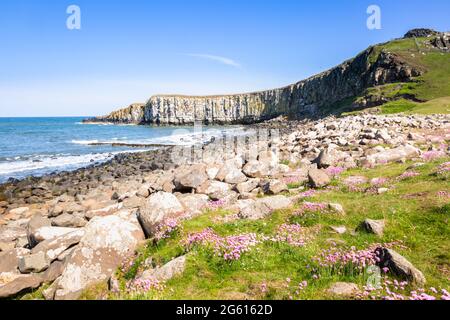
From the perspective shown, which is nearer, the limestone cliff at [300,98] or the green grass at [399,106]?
the green grass at [399,106]

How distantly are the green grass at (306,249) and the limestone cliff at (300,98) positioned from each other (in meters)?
100

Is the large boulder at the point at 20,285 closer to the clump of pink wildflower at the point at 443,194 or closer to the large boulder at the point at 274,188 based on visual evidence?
the large boulder at the point at 274,188

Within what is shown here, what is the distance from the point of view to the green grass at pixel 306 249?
24.4ft

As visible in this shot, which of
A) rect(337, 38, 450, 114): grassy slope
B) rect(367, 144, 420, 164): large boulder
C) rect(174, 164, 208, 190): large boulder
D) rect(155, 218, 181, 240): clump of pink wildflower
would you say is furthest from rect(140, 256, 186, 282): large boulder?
rect(337, 38, 450, 114): grassy slope

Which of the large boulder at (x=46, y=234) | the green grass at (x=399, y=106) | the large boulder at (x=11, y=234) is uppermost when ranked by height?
the green grass at (x=399, y=106)

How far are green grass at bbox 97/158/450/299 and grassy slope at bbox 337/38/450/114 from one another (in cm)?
5414

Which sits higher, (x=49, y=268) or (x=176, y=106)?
(x=176, y=106)

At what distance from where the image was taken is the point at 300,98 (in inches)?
6422

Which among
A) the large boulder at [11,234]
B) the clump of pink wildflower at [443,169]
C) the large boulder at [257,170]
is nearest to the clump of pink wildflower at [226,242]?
the clump of pink wildflower at [443,169]

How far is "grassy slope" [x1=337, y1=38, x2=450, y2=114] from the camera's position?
218ft
